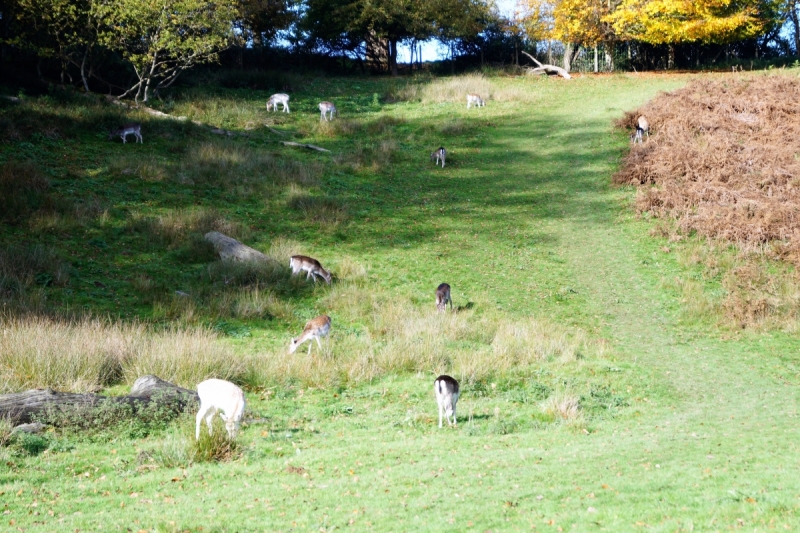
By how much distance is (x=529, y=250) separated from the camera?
2592 cm

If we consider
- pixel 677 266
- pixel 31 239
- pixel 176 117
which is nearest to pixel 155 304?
pixel 31 239

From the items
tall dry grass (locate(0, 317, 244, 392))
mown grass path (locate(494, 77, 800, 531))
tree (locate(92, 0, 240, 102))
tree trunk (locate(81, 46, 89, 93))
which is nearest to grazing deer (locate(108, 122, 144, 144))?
tree (locate(92, 0, 240, 102))

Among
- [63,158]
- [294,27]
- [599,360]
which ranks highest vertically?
[294,27]

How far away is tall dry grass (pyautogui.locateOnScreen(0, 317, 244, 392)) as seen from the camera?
1300 cm

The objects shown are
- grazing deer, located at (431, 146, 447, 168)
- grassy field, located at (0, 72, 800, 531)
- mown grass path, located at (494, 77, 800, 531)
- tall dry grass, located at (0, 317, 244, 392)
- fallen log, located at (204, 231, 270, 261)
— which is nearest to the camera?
mown grass path, located at (494, 77, 800, 531)

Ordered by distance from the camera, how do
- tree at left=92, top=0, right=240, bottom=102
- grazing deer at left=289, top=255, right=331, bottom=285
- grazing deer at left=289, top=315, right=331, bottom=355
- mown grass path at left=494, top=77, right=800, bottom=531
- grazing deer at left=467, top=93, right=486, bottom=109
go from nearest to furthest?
mown grass path at left=494, top=77, right=800, bottom=531
grazing deer at left=289, top=315, right=331, bottom=355
grazing deer at left=289, top=255, right=331, bottom=285
tree at left=92, top=0, right=240, bottom=102
grazing deer at left=467, top=93, right=486, bottom=109

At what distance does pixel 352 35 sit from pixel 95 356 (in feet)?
160

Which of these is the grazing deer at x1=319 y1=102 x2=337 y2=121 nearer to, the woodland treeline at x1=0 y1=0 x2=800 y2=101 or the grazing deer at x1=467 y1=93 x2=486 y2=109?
the woodland treeline at x1=0 y1=0 x2=800 y2=101

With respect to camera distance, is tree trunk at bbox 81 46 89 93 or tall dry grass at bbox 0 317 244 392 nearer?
→ tall dry grass at bbox 0 317 244 392

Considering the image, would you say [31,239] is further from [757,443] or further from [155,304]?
[757,443]

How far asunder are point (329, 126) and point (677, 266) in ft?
71.2

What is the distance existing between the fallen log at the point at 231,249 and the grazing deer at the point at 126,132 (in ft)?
38.0

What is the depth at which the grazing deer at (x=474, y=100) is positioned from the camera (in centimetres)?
4481

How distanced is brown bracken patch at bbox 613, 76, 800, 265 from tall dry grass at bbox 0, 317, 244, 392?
62.4ft
